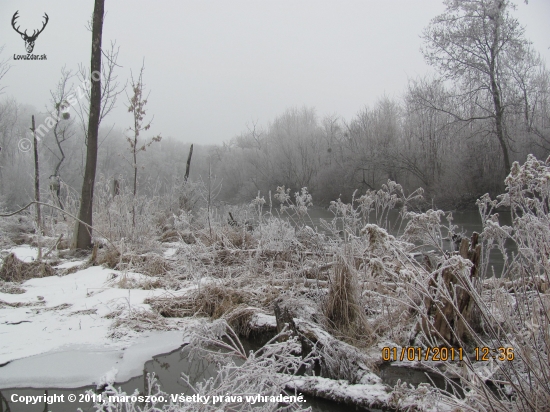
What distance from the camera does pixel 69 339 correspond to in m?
4.08

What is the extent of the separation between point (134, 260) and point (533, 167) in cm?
624

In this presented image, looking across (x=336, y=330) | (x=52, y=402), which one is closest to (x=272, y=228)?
(x=336, y=330)

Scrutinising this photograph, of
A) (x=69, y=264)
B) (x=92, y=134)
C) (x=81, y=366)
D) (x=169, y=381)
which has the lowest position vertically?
(x=169, y=381)

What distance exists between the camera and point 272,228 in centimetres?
740

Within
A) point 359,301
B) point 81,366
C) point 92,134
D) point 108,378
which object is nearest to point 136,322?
point 81,366

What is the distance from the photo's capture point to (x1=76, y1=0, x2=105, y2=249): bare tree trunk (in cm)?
810

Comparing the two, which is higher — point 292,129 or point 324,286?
point 292,129

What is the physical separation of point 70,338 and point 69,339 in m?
0.03

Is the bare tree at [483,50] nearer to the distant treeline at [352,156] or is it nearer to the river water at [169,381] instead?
the distant treeline at [352,156]

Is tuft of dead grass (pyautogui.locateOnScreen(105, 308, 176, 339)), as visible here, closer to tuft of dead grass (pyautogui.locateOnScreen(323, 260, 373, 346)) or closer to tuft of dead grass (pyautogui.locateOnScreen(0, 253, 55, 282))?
tuft of dead grass (pyautogui.locateOnScreen(323, 260, 373, 346))

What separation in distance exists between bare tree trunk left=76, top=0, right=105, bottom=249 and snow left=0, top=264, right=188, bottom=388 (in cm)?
226

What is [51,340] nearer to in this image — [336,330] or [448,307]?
[336,330]

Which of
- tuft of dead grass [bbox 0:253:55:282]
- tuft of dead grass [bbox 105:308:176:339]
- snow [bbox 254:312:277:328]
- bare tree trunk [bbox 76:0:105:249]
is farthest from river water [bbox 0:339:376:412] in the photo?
bare tree trunk [bbox 76:0:105:249]

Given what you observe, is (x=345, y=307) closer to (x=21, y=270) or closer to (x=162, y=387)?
(x=162, y=387)
